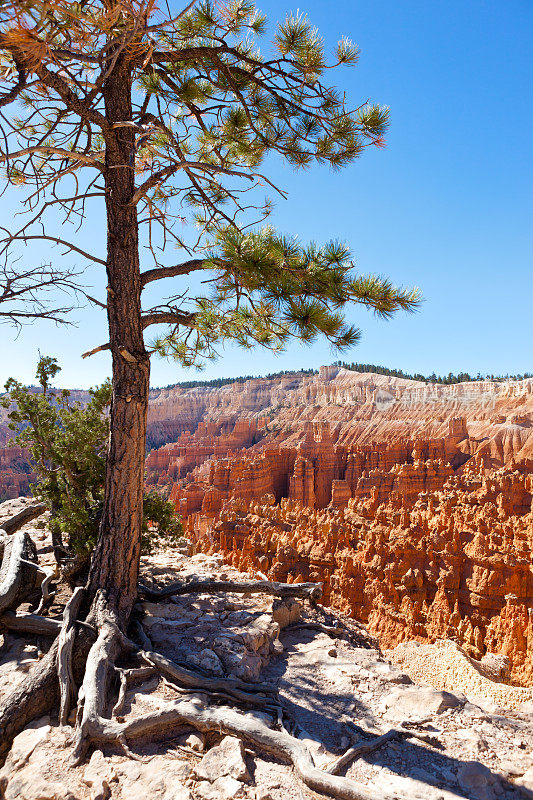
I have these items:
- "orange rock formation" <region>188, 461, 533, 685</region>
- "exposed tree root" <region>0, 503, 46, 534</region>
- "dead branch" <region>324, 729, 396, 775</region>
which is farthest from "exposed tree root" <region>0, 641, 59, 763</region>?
"orange rock formation" <region>188, 461, 533, 685</region>

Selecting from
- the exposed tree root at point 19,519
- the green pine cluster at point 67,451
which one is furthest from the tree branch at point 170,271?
the exposed tree root at point 19,519

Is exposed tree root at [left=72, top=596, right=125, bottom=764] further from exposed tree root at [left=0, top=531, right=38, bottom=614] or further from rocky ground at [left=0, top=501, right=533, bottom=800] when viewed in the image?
exposed tree root at [left=0, top=531, right=38, bottom=614]

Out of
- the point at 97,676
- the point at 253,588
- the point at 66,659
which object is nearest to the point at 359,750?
the point at 97,676

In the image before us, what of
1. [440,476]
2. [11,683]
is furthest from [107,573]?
[440,476]

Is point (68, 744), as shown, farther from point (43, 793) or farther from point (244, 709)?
point (244, 709)

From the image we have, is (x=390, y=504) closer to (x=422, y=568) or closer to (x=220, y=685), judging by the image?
(x=422, y=568)

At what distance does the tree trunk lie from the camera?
3.71m

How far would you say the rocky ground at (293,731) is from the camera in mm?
2227

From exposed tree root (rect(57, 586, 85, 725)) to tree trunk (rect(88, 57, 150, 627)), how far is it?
0.26 meters

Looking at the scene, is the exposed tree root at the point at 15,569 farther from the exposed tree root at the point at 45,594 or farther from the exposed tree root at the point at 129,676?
the exposed tree root at the point at 129,676

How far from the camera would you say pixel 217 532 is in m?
20.4

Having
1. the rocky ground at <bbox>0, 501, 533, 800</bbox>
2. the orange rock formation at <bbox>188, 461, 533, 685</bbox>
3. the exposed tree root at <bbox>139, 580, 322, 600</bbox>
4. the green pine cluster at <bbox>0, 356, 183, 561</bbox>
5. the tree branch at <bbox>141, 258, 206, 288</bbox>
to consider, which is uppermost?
the tree branch at <bbox>141, 258, 206, 288</bbox>

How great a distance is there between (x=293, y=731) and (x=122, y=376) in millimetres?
2670

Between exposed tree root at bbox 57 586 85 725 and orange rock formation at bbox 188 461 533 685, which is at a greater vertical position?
exposed tree root at bbox 57 586 85 725
